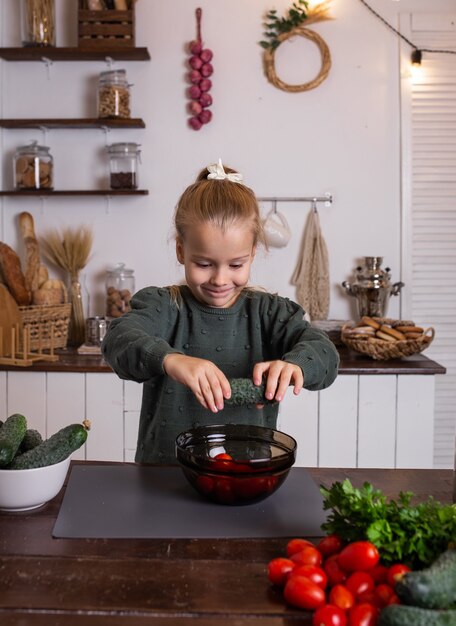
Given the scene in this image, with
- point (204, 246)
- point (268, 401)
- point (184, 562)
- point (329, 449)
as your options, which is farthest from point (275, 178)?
point (184, 562)

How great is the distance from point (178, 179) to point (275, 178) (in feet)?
1.24

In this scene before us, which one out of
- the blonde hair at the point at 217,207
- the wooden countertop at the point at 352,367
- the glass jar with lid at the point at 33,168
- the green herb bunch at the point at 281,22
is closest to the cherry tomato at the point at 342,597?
the blonde hair at the point at 217,207

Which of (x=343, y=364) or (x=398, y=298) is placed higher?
(x=398, y=298)

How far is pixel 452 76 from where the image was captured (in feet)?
9.37

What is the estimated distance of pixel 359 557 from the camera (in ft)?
2.78

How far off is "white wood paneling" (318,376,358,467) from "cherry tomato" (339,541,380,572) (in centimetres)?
158

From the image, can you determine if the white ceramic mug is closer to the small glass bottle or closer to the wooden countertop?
the wooden countertop

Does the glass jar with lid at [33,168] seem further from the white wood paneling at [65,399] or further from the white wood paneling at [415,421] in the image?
the white wood paneling at [415,421]

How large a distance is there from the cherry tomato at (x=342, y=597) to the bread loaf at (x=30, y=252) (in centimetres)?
211

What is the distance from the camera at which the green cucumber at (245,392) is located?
1116 mm

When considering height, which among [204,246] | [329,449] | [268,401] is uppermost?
[204,246]

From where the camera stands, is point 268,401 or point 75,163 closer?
point 268,401

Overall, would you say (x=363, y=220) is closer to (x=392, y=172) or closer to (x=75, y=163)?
(x=392, y=172)

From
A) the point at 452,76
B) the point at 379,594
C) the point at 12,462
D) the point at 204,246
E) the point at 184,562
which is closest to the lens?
the point at 379,594
